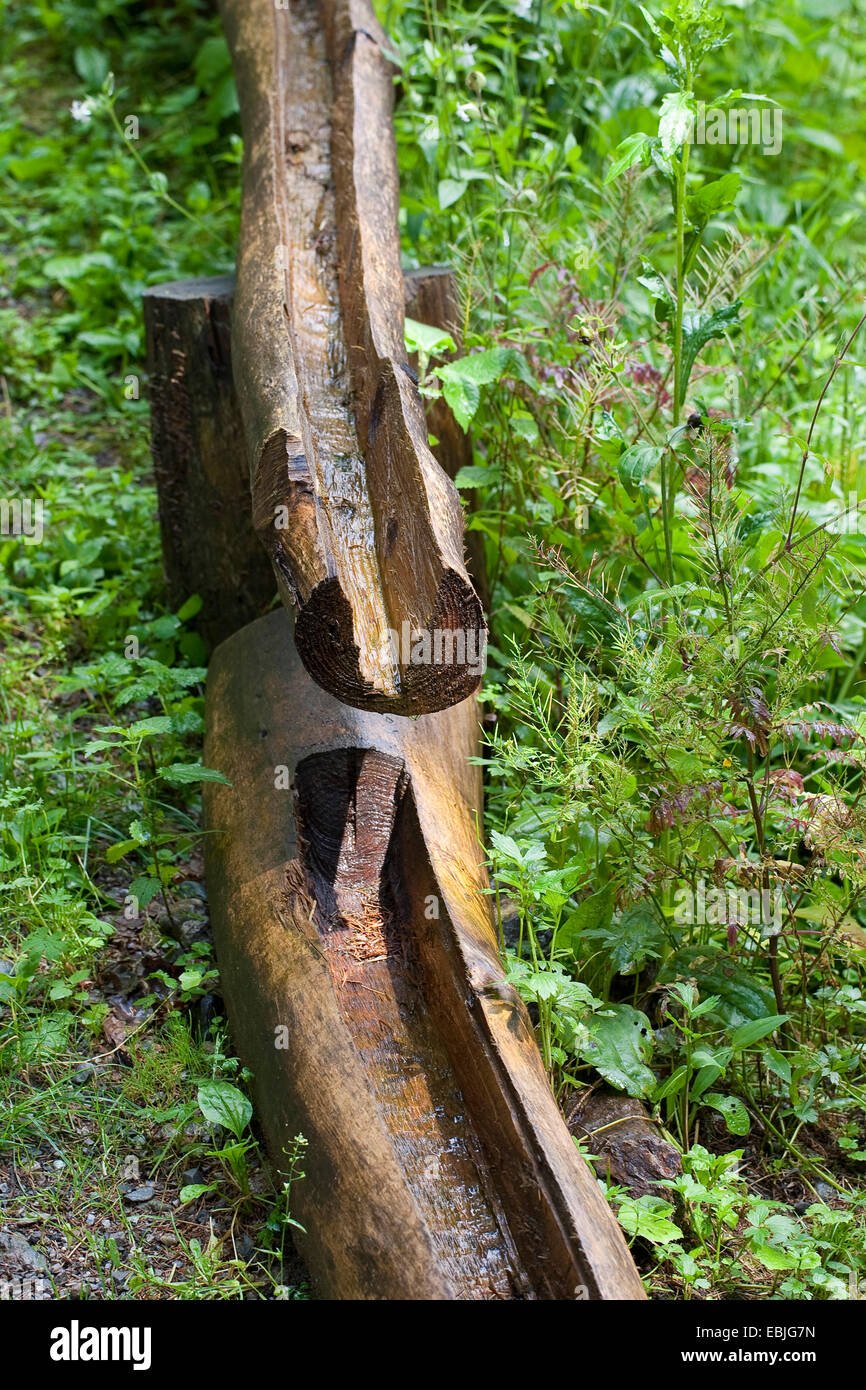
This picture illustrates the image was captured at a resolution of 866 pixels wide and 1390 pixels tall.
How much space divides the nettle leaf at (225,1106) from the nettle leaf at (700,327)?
169cm

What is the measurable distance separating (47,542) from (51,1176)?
2.16 m

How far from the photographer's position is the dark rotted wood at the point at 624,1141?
2.40 m

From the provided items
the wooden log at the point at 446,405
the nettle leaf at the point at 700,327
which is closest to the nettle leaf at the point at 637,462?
the nettle leaf at the point at 700,327

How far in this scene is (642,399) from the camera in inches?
137

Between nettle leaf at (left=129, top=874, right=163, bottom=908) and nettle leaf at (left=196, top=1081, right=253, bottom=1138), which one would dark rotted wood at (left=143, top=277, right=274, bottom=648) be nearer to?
nettle leaf at (left=129, top=874, right=163, bottom=908)

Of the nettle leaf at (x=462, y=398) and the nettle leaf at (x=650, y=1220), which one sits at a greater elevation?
the nettle leaf at (x=462, y=398)

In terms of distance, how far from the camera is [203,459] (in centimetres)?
351

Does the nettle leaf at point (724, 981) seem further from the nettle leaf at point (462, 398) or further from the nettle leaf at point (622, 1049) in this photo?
the nettle leaf at point (462, 398)

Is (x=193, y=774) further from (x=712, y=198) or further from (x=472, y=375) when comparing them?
(x=712, y=198)

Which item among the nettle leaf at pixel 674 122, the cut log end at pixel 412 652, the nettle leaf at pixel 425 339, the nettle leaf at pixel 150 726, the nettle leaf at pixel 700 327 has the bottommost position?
the nettle leaf at pixel 150 726

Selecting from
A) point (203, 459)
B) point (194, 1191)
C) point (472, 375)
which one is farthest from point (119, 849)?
point (472, 375)

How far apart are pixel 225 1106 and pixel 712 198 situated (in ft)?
Result: 6.66

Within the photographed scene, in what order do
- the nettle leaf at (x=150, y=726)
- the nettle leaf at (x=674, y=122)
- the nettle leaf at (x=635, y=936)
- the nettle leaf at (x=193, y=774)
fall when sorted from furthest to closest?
1. the nettle leaf at (x=150, y=726)
2. the nettle leaf at (x=193, y=774)
3. the nettle leaf at (x=635, y=936)
4. the nettle leaf at (x=674, y=122)
